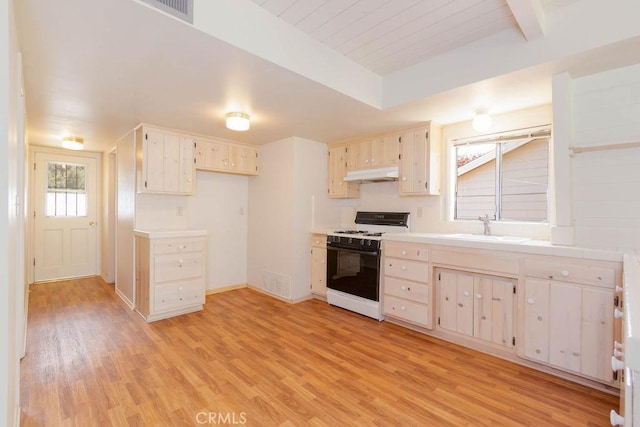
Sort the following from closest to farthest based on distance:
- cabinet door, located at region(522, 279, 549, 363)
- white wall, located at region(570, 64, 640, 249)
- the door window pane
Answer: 1. white wall, located at region(570, 64, 640, 249)
2. cabinet door, located at region(522, 279, 549, 363)
3. the door window pane

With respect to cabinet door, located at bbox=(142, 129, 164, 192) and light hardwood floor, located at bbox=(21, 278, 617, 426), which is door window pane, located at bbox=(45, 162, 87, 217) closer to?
light hardwood floor, located at bbox=(21, 278, 617, 426)

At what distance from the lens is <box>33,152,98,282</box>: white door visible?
5004 millimetres

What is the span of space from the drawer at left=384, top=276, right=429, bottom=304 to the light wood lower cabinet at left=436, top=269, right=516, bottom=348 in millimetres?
153

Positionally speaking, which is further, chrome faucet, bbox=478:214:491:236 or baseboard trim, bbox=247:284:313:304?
baseboard trim, bbox=247:284:313:304

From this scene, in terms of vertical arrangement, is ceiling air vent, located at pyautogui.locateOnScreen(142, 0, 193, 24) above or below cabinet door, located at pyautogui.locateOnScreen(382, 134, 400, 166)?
above

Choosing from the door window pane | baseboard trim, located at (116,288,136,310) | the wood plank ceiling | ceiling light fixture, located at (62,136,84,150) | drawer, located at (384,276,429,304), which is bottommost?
baseboard trim, located at (116,288,136,310)

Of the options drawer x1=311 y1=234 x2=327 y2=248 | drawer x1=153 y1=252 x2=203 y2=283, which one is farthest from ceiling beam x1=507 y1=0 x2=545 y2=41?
drawer x1=153 y1=252 x2=203 y2=283

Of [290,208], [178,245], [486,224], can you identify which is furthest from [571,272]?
[178,245]

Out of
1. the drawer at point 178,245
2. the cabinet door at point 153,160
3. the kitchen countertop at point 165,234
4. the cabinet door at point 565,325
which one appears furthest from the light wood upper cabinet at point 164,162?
the cabinet door at point 565,325

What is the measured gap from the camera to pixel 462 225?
11.3 ft

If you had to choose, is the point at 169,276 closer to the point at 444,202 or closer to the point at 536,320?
the point at 444,202

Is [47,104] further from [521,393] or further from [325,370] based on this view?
[521,393]

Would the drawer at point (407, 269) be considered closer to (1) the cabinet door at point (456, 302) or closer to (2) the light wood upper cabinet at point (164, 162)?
(1) the cabinet door at point (456, 302)

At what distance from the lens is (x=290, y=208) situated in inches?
165
